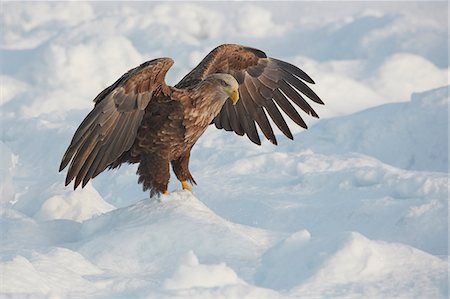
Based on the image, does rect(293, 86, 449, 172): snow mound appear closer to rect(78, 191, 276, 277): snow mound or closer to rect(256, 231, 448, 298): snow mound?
rect(78, 191, 276, 277): snow mound

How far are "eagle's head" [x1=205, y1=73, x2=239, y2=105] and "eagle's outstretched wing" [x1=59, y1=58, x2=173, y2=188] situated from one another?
0.35m

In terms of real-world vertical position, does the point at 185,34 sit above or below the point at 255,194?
above

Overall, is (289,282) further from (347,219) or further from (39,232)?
(347,219)

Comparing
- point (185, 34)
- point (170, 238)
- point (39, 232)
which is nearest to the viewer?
point (170, 238)

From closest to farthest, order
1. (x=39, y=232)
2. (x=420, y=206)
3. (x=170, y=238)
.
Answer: (x=170, y=238), (x=39, y=232), (x=420, y=206)

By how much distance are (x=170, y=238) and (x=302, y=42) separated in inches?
398

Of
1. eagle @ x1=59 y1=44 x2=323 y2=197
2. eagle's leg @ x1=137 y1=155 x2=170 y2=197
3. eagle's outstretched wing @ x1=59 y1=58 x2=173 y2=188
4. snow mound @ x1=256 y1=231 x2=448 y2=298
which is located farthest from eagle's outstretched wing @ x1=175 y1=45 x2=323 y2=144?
snow mound @ x1=256 y1=231 x2=448 y2=298

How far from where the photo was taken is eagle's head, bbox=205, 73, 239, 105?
563 centimetres

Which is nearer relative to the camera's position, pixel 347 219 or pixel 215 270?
pixel 215 270

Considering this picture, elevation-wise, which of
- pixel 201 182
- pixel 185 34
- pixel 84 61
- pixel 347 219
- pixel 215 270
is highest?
pixel 185 34

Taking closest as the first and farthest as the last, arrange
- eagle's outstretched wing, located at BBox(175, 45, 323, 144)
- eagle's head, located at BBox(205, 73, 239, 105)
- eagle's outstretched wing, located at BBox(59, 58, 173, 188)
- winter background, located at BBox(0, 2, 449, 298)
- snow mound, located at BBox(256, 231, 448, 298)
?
snow mound, located at BBox(256, 231, 448, 298) → winter background, located at BBox(0, 2, 449, 298) → eagle's outstretched wing, located at BBox(59, 58, 173, 188) → eagle's head, located at BBox(205, 73, 239, 105) → eagle's outstretched wing, located at BBox(175, 45, 323, 144)

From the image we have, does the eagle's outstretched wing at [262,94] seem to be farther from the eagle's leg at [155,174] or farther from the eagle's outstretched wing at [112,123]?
the eagle's outstretched wing at [112,123]

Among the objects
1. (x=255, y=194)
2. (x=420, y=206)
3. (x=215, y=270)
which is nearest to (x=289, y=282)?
(x=215, y=270)

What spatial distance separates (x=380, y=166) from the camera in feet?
27.0
